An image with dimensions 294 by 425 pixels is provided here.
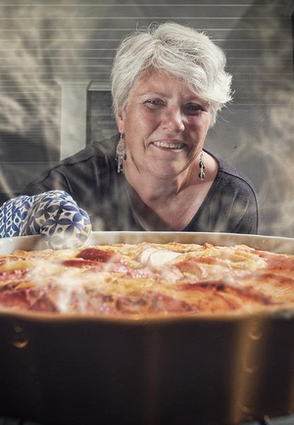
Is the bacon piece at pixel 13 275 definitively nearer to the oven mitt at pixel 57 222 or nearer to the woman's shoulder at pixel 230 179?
the oven mitt at pixel 57 222

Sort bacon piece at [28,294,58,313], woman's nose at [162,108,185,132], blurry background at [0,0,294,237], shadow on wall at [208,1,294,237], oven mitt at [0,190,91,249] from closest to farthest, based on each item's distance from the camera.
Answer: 1. bacon piece at [28,294,58,313]
2. oven mitt at [0,190,91,249]
3. woman's nose at [162,108,185,132]
4. blurry background at [0,0,294,237]
5. shadow on wall at [208,1,294,237]

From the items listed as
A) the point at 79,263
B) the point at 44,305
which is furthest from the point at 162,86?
the point at 44,305

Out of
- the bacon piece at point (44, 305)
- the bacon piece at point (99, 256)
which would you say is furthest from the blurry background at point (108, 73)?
the bacon piece at point (44, 305)

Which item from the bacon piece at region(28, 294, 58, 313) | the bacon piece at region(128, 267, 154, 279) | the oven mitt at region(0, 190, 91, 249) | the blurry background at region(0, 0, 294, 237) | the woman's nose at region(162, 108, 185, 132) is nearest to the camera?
the bacon piece at region(28, 294, 58, 313)

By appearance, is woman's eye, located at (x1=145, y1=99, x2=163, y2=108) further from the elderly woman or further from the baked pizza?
the baked pizza

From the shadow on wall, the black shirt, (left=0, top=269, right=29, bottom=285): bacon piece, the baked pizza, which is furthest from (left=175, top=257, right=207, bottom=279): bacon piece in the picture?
the shadow on wall

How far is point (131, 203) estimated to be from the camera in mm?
1019

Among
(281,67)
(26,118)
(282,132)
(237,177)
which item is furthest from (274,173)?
(237,177)

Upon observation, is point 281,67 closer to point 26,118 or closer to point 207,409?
point 26,118

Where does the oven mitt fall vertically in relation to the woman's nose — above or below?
below

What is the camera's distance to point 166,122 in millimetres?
990

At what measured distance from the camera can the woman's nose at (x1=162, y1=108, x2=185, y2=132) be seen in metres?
0.97

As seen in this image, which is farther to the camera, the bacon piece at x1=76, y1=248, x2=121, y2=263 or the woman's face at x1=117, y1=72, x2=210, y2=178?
the woman's face at x1=117, y1=72, x2=210, y2=178

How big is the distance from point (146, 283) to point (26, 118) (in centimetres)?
291
